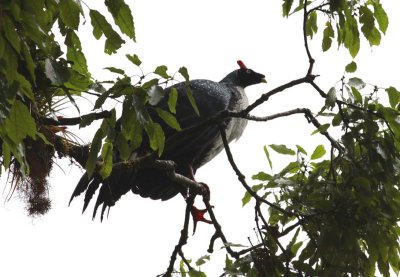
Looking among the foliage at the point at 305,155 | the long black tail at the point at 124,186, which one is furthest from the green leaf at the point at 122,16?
the long black tail at the point at 124,186

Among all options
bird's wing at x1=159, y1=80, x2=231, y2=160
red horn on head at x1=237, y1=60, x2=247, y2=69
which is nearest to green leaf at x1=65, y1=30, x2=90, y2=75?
bird's wing at x1=159, y1=80, x2=231, y2=160

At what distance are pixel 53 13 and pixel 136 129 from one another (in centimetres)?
59

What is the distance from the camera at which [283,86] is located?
3.56m

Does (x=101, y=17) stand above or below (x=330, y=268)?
above

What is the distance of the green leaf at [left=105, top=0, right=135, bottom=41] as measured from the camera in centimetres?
267

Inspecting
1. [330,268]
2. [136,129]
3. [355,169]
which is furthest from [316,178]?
[136,129]

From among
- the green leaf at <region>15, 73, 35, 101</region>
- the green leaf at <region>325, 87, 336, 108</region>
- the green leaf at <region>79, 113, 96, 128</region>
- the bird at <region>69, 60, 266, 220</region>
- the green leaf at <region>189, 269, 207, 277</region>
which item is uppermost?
the bird at <region>69, 60, 266, 220</region>

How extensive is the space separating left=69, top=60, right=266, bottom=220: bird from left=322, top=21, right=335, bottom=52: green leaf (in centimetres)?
109

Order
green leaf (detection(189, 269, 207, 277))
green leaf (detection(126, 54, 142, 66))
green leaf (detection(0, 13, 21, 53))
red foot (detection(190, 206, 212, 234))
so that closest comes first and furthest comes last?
green leaf (detection(0, 13, 21, 53)) → green leaf (detection(126, 54, 142, 66)) → green leaf (detection(189, 269, 207, 277)) → red foot (detection(190, 206, 212, 234))

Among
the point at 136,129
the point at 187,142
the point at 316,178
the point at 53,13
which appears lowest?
the point at 136,129

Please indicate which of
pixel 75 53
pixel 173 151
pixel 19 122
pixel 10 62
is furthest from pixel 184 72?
pixel 173 151

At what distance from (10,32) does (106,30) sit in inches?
29.1

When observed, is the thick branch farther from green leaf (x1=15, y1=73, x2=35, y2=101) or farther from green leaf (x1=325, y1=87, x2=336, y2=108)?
green leaf (x1=325, y1=87, x2=336, y2=108)

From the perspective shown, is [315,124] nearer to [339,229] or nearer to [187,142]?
[339,229]
